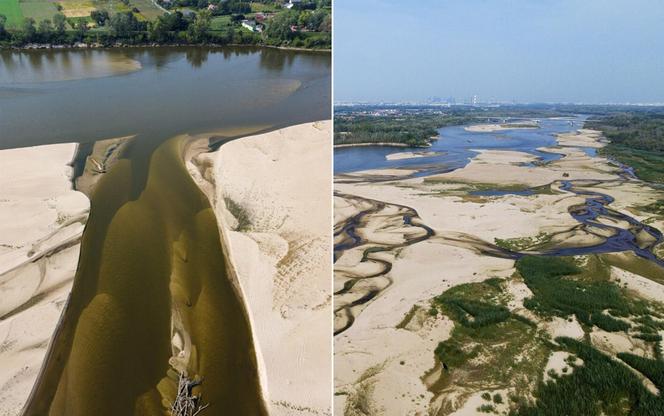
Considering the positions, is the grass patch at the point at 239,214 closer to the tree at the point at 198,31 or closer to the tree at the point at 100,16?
the tree at the point at 198,31

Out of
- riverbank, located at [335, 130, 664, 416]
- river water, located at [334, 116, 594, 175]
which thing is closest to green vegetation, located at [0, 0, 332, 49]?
river water, located at [334, 116, 594, 175]

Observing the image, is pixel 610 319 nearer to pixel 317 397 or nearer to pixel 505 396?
pixel 505 396

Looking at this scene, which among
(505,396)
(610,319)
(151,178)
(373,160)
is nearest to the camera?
(505,396)

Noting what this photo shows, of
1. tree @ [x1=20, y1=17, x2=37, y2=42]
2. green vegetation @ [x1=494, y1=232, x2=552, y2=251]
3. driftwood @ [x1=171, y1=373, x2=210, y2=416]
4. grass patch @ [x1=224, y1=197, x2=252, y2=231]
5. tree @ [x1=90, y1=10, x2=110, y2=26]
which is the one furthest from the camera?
tree @ [x1=90, y1=10, x2=110, y2=26]

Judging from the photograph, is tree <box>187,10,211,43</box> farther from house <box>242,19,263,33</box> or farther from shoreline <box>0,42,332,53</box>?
house <box>242,19,263,33</box>

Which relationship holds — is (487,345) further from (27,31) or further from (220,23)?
(220,23)

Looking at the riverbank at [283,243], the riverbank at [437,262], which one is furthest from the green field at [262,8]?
the riverbank at [283,243]

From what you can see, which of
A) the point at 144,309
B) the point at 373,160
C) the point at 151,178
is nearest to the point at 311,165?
the point at 151,178
